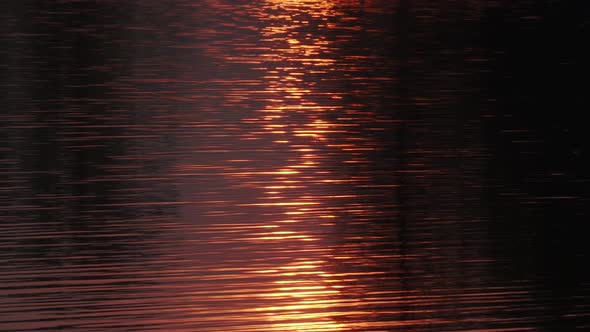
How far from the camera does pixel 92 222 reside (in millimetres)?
2666

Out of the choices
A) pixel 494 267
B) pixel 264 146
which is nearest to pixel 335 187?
pixel 264 146

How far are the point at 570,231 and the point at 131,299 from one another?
132cm

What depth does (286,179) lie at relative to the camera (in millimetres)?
3086

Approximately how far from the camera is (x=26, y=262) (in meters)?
2.38

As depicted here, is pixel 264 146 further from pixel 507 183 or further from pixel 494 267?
pixel 494 267

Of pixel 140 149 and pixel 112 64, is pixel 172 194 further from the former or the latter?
pixel 112 64

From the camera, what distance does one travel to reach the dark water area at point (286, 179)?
2322 millimetres

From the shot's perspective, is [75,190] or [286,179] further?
[286,179]

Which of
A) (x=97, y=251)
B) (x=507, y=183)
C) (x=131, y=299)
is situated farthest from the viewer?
(x=507, y=183)

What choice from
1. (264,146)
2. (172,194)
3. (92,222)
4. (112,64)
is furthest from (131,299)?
(112,64)

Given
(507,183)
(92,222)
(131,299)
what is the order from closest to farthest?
(131,299)
(92,222)
(507,183)

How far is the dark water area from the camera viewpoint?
91.4 inches

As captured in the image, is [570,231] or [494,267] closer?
[494,267]

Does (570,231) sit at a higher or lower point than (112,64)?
lower
